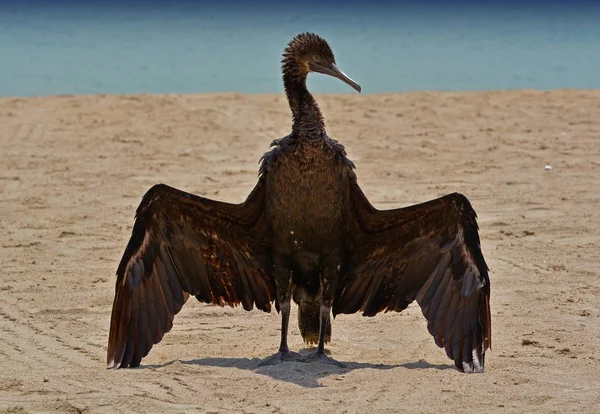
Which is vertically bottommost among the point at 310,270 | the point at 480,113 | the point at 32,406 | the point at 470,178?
the point at 32,406

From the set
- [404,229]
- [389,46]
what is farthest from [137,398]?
[389,46]

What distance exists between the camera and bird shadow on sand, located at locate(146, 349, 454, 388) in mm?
7043

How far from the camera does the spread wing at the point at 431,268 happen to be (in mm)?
7188

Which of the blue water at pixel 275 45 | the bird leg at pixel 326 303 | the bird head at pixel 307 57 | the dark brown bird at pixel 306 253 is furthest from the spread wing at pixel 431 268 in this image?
the blue water at pixel 275 45

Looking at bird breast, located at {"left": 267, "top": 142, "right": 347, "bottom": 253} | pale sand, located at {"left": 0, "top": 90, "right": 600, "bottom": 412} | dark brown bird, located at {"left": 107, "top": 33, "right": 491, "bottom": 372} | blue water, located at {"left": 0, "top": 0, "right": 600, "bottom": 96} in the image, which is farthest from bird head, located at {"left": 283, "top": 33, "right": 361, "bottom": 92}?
blue water, located at {"left": 0, "top": 0, "right": 600, "bottom": 96}

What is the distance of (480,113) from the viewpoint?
17.1 meters

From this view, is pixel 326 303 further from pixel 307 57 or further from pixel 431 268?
pixel 307 57

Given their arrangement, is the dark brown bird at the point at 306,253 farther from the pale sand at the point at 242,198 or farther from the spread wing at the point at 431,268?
the pale sand at the point at 242,198

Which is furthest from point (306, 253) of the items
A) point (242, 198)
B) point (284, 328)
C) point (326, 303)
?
point (242, 198)

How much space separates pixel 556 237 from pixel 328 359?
3841 mm

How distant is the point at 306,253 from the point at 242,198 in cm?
495

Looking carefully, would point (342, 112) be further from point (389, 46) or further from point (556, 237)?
point (389, 46)

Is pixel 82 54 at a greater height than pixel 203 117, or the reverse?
pixel 82 54

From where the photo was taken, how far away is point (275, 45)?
99.8 ft
